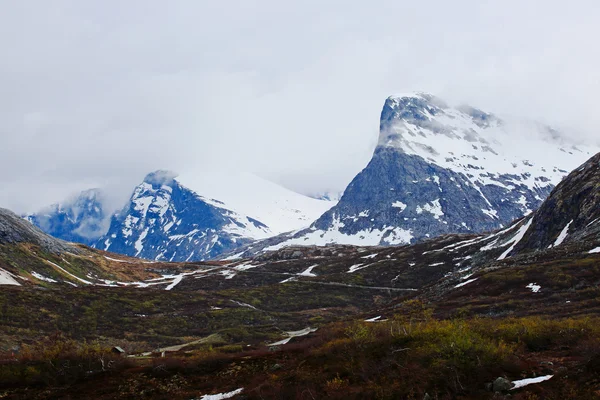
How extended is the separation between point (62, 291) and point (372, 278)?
91.6 metres

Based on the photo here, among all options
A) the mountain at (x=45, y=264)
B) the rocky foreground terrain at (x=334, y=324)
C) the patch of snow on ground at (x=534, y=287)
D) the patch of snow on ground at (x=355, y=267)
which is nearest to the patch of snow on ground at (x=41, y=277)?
the mountain at (x=45, y=264)

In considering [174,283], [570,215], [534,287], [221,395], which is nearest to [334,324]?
[534,287]

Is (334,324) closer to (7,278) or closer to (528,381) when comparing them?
(528,381)

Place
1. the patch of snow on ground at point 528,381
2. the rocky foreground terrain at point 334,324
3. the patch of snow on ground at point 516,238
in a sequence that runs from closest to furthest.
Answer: the patch of snow on ground at point 528,381
the rocky foreground terrain at point 334,324
the patch of snow on ground at point 516,238

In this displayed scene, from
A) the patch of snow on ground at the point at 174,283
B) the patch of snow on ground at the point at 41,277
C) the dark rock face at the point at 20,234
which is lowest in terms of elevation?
the patch of snow on ground at the point at 174,283

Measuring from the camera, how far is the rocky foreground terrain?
24.8 m

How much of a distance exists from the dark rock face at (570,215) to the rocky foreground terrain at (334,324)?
20.0 inches

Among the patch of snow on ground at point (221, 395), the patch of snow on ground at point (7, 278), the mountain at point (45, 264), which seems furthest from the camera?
the mountain at point (45, 264)

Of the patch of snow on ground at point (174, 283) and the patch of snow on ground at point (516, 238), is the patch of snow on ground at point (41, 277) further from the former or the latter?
the patch of snow on ground at point (516, 238)

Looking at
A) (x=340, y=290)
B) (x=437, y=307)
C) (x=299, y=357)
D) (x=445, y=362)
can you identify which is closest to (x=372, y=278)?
(x=340, y=290)

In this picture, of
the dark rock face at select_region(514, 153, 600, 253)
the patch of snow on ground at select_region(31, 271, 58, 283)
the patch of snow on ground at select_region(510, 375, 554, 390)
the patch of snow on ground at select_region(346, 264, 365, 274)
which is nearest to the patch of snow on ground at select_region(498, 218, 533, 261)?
the dark rock face at select_region(514, 153, 600, 253)

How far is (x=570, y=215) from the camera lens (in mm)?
105562

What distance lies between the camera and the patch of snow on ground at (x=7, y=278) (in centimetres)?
11574

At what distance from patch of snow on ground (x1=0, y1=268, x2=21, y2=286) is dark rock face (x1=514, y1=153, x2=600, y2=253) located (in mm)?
126417
